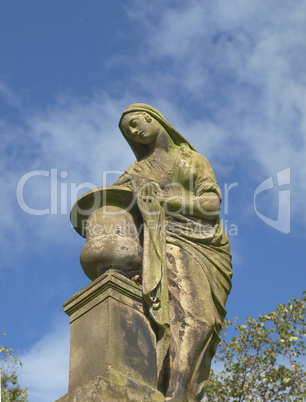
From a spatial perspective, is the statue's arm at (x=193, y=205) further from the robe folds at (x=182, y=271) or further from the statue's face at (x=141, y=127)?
the statue's face at (x=141, y=127)

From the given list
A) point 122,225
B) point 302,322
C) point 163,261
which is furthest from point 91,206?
point 302,322

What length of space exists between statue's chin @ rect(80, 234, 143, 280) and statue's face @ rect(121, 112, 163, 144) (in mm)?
1563

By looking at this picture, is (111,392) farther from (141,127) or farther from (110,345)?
(141,127)

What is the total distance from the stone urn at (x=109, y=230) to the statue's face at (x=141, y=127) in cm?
103


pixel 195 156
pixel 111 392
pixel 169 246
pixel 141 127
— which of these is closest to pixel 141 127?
pixel 141 127

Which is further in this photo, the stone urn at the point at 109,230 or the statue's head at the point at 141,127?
the statue's head at the point at 141,127

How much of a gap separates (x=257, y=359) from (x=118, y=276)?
8.96m

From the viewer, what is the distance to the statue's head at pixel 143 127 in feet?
22.4

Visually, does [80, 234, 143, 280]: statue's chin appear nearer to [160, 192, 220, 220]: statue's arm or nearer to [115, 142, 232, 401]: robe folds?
[115, 142, 232, 401]: robe folds

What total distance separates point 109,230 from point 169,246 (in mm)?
657

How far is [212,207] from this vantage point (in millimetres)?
6297

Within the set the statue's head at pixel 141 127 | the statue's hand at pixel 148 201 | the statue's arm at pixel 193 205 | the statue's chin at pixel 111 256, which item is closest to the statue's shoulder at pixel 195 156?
the statue's head at pixel 141 127

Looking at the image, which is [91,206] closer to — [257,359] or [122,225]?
[122,225]

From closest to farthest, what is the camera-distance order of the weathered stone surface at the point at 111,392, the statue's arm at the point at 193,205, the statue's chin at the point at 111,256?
the weathered stone surface at the point at 111,392 < the statue's chin at the point at 111,256 < the statue's arm at the point at 193,205
